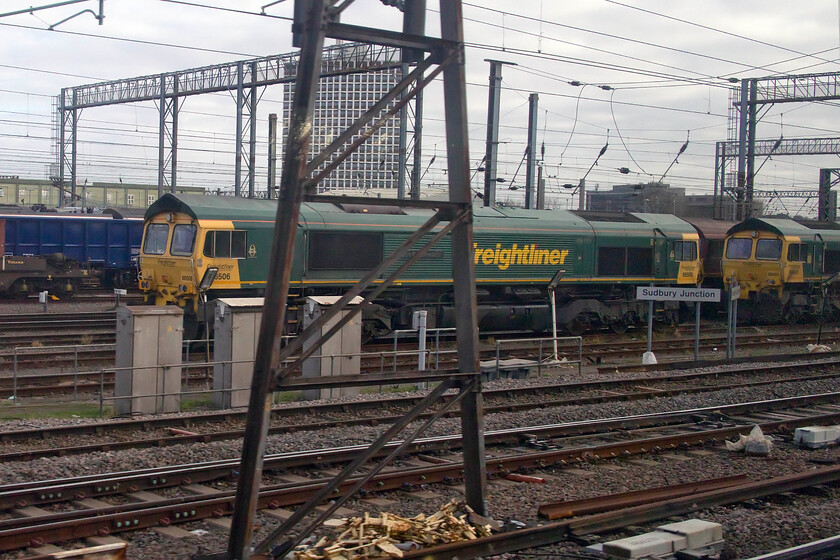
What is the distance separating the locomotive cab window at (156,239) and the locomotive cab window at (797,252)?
18602 mm

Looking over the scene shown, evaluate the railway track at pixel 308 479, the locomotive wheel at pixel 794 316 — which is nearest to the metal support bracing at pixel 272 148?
the locomotive wheel at pixel 794 316

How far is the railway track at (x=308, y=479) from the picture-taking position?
7227mm

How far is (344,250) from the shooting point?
20.0 m

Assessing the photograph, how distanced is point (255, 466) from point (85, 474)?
12.6ft

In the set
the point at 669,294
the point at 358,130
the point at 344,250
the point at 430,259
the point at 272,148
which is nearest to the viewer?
the point at 358,130

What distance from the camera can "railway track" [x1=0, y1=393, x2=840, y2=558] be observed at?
7227mm

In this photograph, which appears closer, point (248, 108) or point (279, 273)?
point (279, 273)

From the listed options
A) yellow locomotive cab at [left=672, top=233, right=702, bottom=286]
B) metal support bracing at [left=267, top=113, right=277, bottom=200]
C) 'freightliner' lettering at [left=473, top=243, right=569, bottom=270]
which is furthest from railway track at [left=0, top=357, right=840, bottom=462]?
metal support bracing at [left=267, top=113, right=277, bottom=200]

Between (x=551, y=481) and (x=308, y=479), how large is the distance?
2.52 metres

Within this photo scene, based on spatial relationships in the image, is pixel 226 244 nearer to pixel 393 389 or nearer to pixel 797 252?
pixel 393 389

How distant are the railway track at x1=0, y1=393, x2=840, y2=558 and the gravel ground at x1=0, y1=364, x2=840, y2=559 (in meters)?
0.18

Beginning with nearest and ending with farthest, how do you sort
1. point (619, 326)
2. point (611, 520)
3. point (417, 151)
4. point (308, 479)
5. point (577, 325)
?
point (611, 520) → point (308, 479) → point (577, 325) → point (619, 326) → point (417, 151)

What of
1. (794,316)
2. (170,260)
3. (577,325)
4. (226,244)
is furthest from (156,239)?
(794,316)

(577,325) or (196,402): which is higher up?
(577,325)
